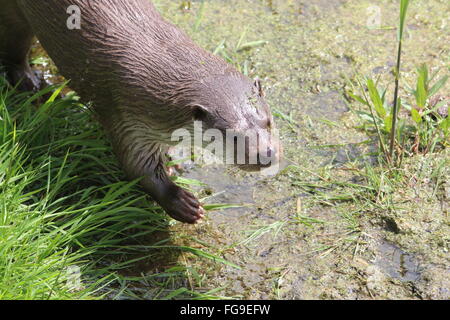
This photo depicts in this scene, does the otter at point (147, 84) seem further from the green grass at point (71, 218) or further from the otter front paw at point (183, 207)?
the green grass at point (71, 218)

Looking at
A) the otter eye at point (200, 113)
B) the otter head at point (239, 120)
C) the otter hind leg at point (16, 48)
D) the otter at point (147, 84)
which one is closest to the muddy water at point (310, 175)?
the otter at point (147, 84)

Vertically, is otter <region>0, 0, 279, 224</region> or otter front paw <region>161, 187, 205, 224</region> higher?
otter <region>0, 0, 279, 224</region>

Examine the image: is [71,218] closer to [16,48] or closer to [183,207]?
[183,207]

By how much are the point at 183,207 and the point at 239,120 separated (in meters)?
0.57

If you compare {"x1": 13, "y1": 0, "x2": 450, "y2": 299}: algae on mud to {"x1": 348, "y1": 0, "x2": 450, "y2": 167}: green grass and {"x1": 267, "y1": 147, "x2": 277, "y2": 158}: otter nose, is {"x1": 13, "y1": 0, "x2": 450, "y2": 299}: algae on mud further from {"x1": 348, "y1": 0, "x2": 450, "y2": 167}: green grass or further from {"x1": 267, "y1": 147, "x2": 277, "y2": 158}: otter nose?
{"x1": 267, "y1": 147, "x2": 277, "y2": 158}: otter nose

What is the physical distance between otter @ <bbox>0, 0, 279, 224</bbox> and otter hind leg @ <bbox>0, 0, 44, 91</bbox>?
0.86ft

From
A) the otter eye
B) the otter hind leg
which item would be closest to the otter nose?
the otter eye

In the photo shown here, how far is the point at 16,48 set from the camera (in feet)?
12.4

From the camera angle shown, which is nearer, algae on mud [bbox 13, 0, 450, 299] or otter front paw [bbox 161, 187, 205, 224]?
algae on mud [bbox 13, 0, 450, 299]

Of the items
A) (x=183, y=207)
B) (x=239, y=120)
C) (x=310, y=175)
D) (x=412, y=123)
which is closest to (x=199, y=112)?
(x=239, y=120)

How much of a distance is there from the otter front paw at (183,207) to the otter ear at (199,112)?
0.45 metres

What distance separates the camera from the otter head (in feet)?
8.98

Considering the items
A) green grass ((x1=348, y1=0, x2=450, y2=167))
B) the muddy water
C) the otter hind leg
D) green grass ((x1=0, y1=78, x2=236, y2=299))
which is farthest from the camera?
the otter hind leg
